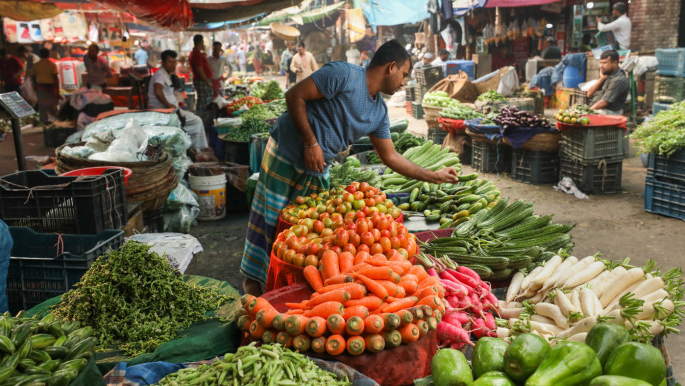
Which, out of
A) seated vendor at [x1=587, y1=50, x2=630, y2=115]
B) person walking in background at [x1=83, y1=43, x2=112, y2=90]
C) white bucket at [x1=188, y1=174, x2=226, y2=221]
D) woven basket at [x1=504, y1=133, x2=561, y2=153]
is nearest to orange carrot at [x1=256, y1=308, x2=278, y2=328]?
white bucket at [x1=188, y1=174, x2=226, y2=221]

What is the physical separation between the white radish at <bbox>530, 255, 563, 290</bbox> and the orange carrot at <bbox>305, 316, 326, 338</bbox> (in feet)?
4.89

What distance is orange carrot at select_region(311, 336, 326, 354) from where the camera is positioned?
2.27 metres

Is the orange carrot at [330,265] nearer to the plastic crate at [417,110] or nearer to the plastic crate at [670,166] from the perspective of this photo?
the plastic crate at [670,166]

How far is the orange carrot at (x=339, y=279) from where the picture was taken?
262cm

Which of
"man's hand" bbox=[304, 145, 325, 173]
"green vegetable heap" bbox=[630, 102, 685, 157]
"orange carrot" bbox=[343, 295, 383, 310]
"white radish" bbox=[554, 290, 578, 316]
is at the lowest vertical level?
"white radish" bbox=[554, 290, 578, 316]

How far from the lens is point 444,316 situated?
2.87 m

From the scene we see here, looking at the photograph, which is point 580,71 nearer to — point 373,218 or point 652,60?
point 652,60

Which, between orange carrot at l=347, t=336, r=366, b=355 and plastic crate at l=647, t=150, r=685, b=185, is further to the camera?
plastic crate at l=647, t=150, r=685, b=185

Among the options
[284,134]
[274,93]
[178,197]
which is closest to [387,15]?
[274,93]

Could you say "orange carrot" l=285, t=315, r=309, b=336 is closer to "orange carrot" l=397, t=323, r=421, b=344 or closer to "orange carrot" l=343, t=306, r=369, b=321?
"orange carrot" l=343, t=306, r=369, b=321

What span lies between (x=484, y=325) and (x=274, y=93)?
12432 millimetres

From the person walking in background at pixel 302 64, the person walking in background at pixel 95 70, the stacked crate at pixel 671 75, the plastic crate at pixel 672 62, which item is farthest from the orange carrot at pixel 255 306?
the person walking in background at pixel 95 70

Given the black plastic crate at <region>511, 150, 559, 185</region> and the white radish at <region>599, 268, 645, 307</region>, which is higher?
the white radish at <region>599, 268, 645, 307</region>

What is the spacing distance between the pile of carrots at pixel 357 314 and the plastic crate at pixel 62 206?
7.80ft
